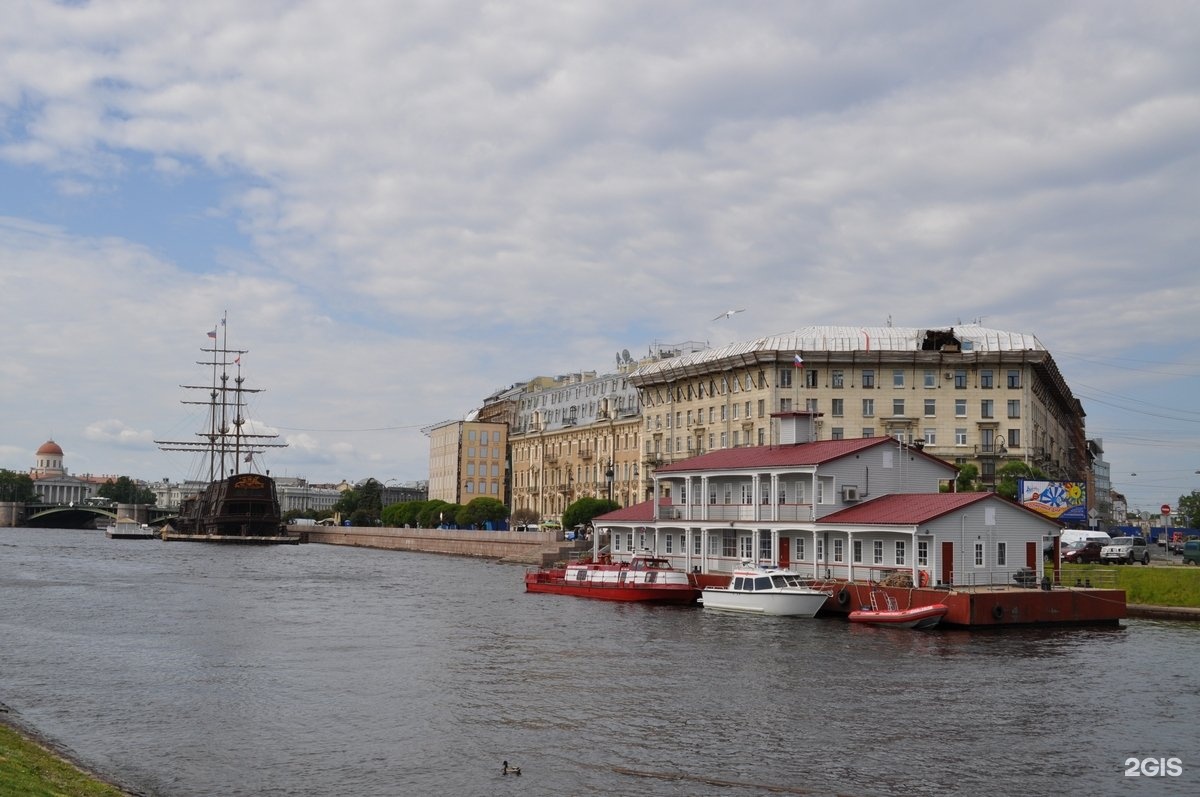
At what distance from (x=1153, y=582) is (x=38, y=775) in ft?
184

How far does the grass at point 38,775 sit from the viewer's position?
18547mm

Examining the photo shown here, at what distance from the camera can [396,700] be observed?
34750 mm

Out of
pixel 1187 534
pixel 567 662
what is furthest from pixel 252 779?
pixel 1187 534

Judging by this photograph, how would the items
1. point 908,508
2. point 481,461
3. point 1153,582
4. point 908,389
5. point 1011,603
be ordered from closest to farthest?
point 1011,603 → point 908,508 → point 1153,582 → point 908,389 → point 481,461

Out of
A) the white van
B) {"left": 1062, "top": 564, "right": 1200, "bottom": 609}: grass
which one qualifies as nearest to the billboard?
the white van

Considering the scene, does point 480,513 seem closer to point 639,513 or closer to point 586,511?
point 586,511

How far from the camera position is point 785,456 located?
2559 inches

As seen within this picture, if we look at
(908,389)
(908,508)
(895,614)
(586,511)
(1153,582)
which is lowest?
(895,614)

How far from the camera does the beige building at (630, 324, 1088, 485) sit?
102500 millimetres

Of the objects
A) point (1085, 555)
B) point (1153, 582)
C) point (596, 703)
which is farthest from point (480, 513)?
point (596, 703)

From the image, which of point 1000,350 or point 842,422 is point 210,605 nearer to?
point 842,422

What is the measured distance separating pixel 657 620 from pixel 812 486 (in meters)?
11.4

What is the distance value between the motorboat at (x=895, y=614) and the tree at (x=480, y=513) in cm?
10233

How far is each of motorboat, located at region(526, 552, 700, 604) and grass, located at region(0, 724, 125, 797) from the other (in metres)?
44.8
